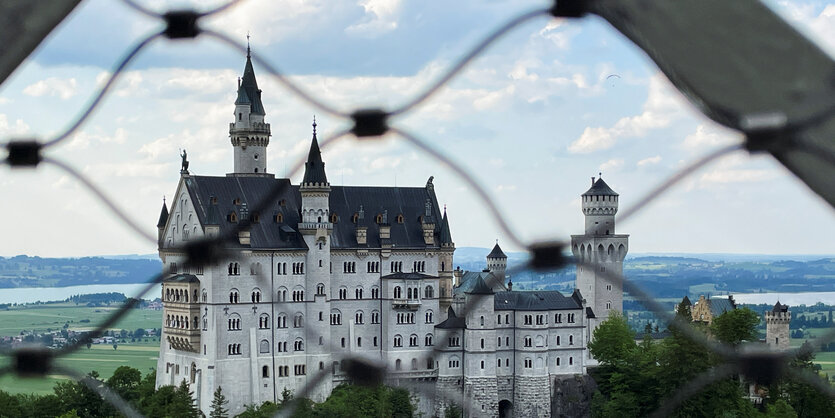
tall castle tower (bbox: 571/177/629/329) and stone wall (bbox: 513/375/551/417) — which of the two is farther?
tall castle tower (bbox: 571/177/629/329)

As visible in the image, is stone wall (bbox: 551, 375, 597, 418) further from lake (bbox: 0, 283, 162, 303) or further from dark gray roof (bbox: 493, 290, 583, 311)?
lake (bbox: 0, 283, 162, 303)

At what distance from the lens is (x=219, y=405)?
2941 cm

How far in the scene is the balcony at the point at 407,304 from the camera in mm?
33625

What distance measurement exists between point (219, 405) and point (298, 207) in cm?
615

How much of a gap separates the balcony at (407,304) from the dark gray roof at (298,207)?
1446 millimetres

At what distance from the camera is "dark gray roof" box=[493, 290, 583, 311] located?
35.1 m

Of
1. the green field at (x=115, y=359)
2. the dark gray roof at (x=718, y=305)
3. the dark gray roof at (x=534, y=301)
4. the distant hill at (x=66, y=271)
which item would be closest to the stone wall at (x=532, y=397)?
the dark gray roof at (x=534, y=301)

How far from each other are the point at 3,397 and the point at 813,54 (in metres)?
28.6

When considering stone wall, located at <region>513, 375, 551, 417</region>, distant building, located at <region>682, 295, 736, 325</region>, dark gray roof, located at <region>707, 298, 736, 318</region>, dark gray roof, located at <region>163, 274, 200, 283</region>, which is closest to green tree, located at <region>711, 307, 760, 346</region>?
stone wall, located at <region>513, 375, 551, 417</region>

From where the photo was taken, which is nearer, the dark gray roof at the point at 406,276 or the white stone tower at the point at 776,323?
the dark gray roof at the point at 406,276

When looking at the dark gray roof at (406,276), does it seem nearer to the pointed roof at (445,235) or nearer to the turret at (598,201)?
the pointed roof at (445,235)

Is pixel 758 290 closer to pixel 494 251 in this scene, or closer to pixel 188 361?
pixel 188 361

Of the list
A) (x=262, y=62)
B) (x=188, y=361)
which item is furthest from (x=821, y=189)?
(x=188, y=361)

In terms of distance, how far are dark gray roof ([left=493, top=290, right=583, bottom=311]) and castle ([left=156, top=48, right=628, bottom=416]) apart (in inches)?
1.6
